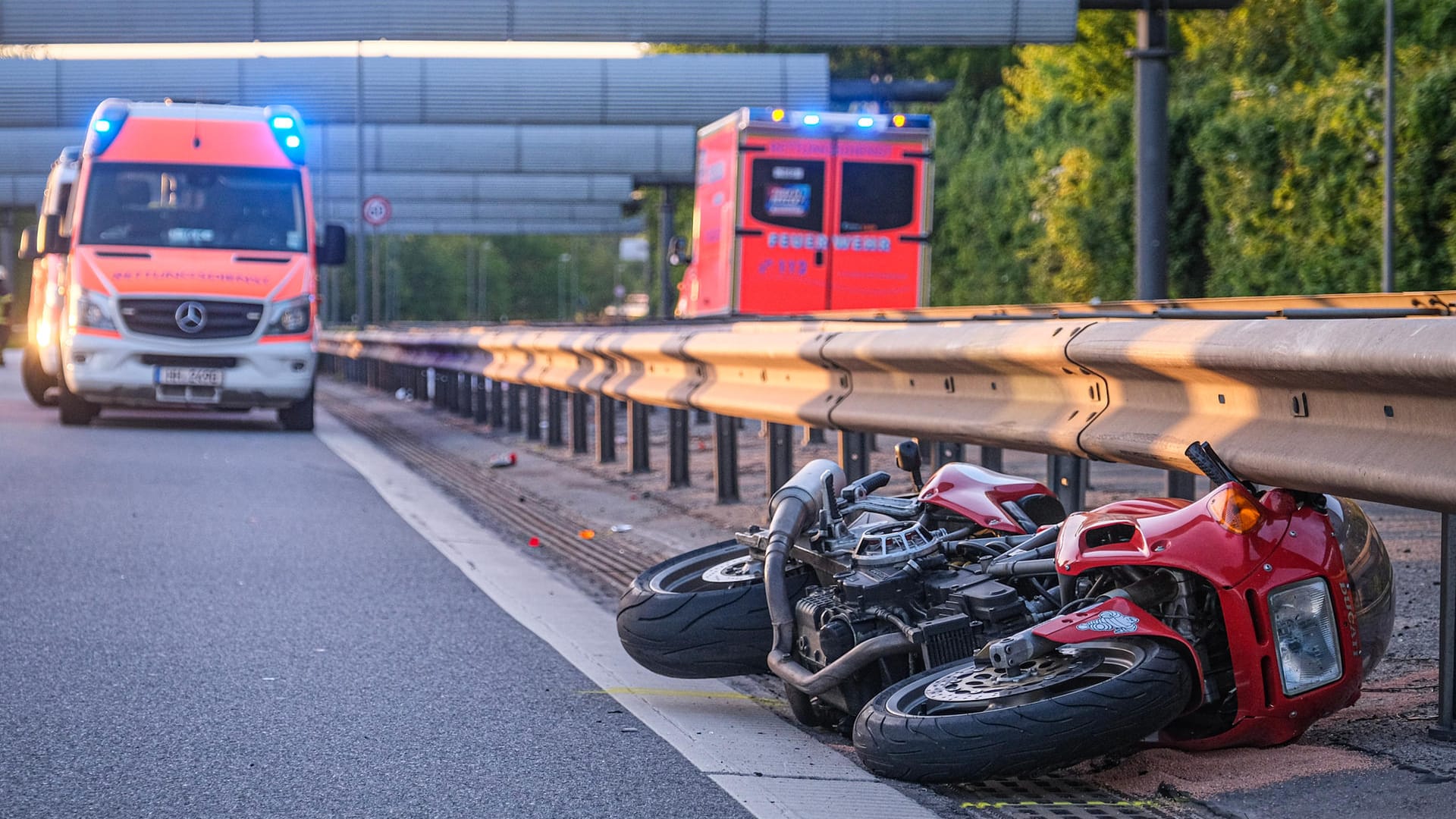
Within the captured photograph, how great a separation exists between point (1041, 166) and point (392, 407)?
12.5 m

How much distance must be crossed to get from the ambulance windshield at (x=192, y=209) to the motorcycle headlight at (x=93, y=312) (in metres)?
0.67

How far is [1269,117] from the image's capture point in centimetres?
2297

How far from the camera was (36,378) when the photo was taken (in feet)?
70.4

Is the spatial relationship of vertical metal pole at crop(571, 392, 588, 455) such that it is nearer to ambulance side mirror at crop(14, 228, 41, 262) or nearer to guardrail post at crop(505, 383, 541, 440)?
guardrail post at crop(505, 383, 541, 440)

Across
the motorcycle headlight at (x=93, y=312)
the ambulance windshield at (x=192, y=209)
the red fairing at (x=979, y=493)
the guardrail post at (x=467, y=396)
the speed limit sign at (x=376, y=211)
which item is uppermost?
the speed limit sign at (x=376, y=211)

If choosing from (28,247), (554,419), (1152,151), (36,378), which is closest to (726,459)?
(554,419)

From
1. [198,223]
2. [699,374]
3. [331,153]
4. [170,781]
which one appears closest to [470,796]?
[170,781]

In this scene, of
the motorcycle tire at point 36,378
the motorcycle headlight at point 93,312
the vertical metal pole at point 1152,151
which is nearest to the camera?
the vertical metal pole at point 1152,151

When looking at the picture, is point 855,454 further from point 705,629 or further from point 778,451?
point 705,629

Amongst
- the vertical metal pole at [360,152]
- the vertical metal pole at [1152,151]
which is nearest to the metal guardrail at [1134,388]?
the vertical metal pole at [1152,151]

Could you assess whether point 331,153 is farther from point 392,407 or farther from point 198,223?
point 198,223

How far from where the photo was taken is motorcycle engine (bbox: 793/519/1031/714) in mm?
4734

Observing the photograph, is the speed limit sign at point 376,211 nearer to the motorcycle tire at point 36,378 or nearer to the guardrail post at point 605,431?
the motorcycle tire at point 36,378

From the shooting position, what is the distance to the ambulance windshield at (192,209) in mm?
18578
